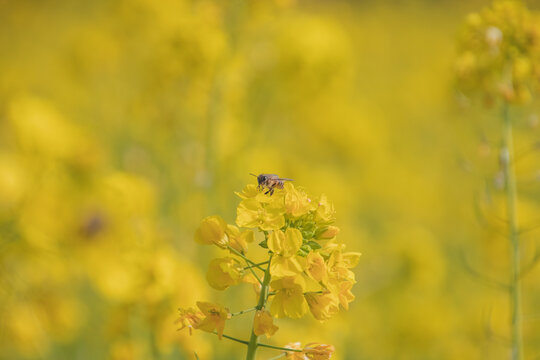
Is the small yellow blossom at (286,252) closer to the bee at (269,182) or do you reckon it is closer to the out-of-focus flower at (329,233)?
the out-of-focus flower at (329,233)

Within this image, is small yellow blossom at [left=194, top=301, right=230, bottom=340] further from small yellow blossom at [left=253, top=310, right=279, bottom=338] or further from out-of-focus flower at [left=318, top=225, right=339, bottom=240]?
out-of-focus flower at [left=318, top=225, right=339, bottom=240]

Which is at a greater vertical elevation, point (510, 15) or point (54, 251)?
point (510, 15)

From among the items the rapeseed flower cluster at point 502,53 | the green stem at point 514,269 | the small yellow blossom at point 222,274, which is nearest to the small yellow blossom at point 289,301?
the small yellow blossom at point 222,274

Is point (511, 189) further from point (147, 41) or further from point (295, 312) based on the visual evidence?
point (147, 41)

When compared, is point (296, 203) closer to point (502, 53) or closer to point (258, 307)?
point (258, 307)

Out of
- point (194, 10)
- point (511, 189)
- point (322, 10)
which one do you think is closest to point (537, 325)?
point (511, 189)

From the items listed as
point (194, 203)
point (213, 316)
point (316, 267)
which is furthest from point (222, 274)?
point (194, 203)
